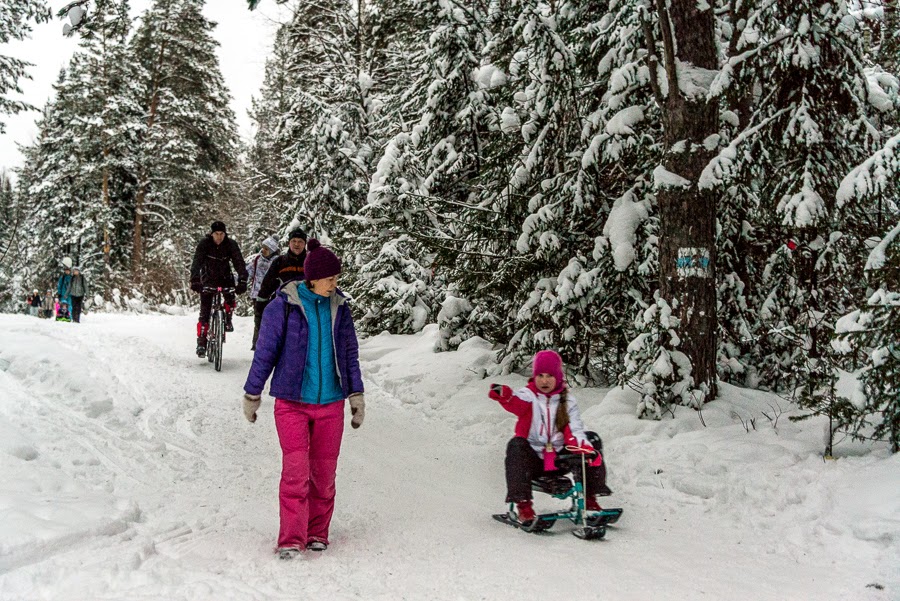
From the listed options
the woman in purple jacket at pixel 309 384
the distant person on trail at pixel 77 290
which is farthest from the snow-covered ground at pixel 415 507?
the distant person on trail at pixel 77 290

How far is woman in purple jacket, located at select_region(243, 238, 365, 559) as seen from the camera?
15.2ft

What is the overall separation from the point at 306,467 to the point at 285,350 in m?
0.82

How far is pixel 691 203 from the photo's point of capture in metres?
7.61

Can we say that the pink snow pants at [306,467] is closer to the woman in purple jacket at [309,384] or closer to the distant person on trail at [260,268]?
the woman in purple jacket at [309,384]

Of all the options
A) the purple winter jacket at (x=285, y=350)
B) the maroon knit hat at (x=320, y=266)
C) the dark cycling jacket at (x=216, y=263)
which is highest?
the dark cycling jacket at (x=216, y=263)

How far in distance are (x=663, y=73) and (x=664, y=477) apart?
4.52 metres

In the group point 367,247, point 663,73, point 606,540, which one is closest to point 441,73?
point 367,247

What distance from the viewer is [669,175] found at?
745 cm

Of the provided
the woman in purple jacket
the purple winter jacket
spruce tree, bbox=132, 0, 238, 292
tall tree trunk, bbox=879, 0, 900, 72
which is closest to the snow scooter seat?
the woman in purple jacket

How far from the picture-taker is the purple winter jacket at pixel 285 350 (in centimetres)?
466

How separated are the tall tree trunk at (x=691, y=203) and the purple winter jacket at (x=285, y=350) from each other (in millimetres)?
4375

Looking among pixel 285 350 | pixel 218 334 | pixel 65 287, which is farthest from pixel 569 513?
pixel 65 287

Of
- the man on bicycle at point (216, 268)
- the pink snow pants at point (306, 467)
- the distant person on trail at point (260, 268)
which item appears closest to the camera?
the pink snow pants at point (306, 467)

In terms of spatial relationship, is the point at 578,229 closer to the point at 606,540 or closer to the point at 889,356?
the point at 889,356
